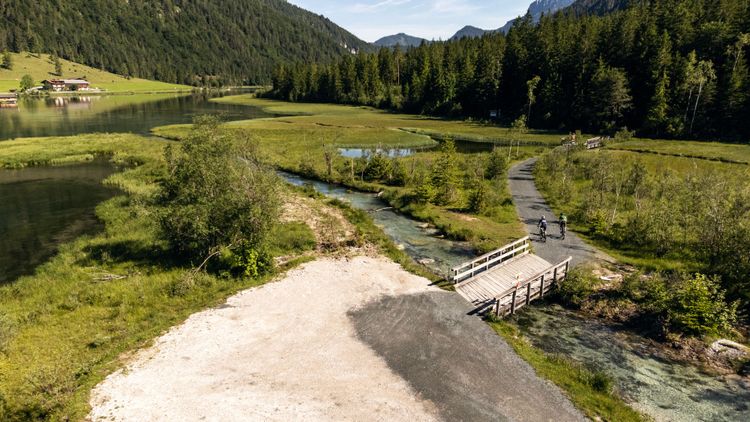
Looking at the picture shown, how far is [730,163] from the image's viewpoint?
213 feet

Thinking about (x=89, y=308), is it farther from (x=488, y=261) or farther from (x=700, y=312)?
(x=700, y=312)

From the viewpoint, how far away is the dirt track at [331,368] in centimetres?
1841

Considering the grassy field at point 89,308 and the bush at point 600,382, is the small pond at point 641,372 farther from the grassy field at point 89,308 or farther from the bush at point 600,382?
the grassy field at point 89,308

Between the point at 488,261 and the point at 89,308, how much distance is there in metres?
29.3

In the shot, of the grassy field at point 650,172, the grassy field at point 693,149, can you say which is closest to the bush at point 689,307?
the grassy field at point 650,172

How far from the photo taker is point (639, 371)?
22.2 m

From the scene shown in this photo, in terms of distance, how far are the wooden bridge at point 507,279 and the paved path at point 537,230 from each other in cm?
241

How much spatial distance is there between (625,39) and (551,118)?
91.3 ft

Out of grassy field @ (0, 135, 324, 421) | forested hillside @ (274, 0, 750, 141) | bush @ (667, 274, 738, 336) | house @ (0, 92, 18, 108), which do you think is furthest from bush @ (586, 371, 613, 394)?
house @ (0, 92, 18, 108)

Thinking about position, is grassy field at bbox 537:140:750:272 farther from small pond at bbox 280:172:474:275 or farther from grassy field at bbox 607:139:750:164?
small pond at bbox 280:172:474:275

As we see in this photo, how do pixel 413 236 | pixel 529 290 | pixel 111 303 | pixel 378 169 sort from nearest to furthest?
1. pixel 111 303
2. pixel 529 290
3. pixel 413 236
4. pixel 378 169

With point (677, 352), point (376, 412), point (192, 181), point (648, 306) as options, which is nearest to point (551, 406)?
point (376, 412)

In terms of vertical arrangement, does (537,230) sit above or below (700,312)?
below

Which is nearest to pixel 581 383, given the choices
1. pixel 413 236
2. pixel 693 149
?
pixel 413 236
